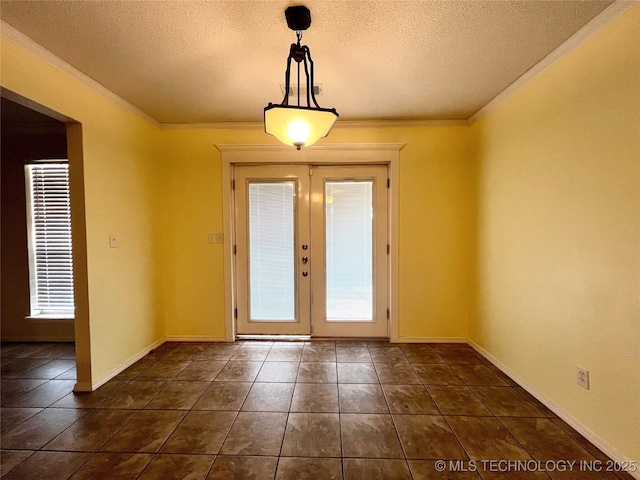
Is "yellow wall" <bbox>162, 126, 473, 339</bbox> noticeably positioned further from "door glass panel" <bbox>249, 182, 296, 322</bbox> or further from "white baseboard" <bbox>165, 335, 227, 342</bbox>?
"door glass panel" <bbox>249, 182, 296, 322</bbox>

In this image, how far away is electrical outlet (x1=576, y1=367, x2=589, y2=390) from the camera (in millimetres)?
1771

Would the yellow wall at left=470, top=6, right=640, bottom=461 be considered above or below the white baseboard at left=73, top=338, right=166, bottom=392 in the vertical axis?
above

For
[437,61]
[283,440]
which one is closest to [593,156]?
[437,61]

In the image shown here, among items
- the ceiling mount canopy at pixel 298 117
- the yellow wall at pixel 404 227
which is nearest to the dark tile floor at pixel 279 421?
the yellow wall at pixel 404 227

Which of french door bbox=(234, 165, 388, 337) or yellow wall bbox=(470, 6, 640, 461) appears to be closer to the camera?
yellow wall bbox=(470, 6, 640, 461)

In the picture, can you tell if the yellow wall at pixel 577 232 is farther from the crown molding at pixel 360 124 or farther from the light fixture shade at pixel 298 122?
the light fixture shade at pixel 298 122

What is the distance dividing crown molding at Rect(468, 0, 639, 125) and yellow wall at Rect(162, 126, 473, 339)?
2.45 feet

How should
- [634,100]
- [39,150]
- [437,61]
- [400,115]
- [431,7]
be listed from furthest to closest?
[39,150]
[400,115]
[437,61]
[431,7]
[634,100]

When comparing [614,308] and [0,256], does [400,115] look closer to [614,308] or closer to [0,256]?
[614,308]

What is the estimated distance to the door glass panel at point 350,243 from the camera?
3.37 meters

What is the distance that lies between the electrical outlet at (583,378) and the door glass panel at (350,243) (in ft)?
6.21

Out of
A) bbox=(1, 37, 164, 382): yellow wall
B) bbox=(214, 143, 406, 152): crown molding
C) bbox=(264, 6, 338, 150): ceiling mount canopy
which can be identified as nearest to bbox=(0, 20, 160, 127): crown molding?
bbox=(1, 37, 164, 382): yellow wall

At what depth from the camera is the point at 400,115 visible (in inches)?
122

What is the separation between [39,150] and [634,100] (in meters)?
5.20
